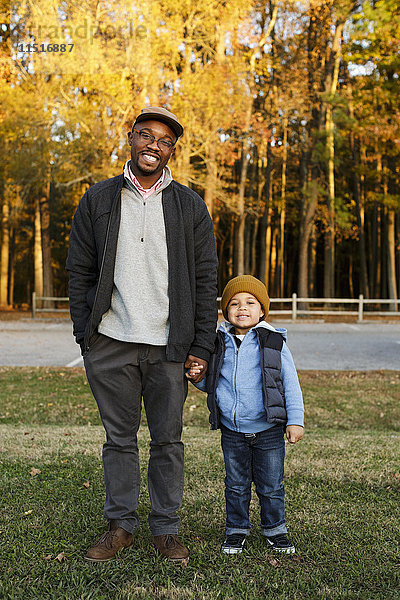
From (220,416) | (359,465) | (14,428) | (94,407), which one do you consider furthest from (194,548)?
(94,407)

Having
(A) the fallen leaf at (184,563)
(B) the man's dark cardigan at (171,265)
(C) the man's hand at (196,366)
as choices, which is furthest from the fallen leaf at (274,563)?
(B) the man's dark cardigan at (171,265)

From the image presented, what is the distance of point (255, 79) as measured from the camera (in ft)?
81.5

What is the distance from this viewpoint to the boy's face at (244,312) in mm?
3627

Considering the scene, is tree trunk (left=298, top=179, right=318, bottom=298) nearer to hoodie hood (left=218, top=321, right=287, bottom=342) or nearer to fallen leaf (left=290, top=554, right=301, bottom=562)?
hoodie hood (left=218, top=321, right=287, bottom=342)

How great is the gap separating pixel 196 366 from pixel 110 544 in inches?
41.6

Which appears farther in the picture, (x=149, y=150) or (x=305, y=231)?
(x=305, y=231)

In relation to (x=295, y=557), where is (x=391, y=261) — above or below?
above

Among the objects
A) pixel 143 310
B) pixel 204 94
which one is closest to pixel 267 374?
pixel 143 310

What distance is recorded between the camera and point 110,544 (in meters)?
3.47

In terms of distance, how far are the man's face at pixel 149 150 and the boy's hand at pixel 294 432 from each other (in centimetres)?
153

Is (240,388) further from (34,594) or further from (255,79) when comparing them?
(255,79)

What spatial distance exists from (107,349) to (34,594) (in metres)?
1.23

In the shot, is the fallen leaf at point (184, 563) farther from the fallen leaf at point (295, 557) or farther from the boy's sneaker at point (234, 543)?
the fallen leaf at point (295, 557)

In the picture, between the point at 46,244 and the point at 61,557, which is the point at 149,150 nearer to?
the point at 61,557
